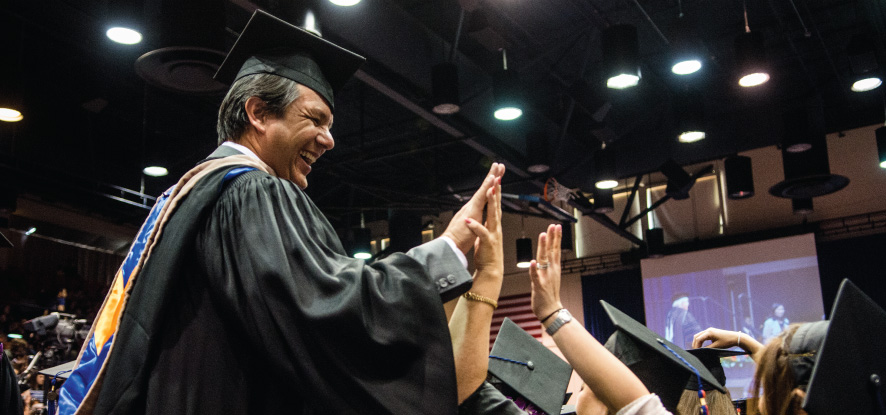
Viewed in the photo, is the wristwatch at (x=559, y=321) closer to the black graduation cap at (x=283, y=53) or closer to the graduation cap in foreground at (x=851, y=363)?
the graduation cap in foreground at (x=851, y=363)

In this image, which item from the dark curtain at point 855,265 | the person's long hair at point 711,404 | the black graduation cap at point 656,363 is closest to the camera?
the black graduation cap at point 656,363

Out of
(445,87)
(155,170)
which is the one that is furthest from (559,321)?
(155,170)

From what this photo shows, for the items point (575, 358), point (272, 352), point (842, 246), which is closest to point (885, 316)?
point (575, 358)

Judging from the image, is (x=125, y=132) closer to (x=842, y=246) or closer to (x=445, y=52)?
(x=445, y=52)

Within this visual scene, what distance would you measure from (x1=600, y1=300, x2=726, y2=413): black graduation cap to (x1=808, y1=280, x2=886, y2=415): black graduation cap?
0.66m

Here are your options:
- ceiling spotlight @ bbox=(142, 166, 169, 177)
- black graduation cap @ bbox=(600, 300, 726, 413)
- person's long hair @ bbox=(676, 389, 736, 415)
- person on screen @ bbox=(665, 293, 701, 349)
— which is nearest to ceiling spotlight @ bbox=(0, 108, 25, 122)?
ceiling spotlight @ bbox=(142, 166, 169, 177)

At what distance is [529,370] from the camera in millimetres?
3008

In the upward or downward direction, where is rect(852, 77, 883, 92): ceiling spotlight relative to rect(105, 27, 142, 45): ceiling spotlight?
upward

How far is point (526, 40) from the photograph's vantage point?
828cm

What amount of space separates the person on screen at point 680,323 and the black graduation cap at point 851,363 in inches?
388

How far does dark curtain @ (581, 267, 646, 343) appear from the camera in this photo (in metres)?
12.2

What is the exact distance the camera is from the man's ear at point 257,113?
1571mm

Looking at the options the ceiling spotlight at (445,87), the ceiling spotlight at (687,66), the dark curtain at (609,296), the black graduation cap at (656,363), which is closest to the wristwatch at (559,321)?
the black graduation cap at (656,363)

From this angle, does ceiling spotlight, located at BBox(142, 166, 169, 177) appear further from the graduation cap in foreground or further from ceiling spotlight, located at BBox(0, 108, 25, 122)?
the graduation cap in foreground
